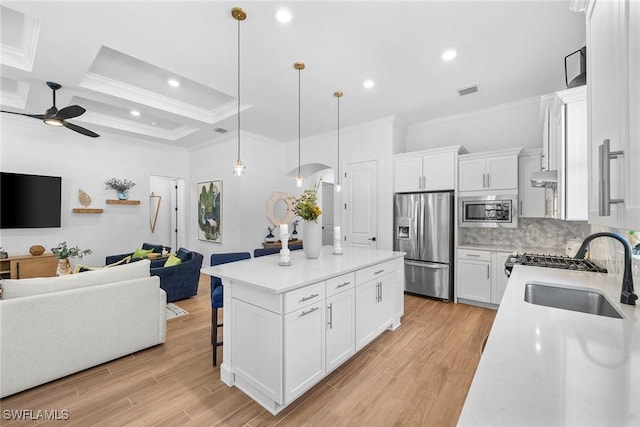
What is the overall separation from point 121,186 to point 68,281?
400 cm

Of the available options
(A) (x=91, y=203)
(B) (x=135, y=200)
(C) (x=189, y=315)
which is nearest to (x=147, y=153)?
(B) (x=135, y=200)

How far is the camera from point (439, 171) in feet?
13.6

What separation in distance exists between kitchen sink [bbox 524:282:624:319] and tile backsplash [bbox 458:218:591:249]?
2.45 metres

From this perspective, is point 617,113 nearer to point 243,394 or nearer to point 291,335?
point 291,335

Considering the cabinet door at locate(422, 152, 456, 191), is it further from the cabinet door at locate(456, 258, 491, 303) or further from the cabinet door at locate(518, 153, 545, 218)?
the cabinet door at locate(456, 258, 491, 303)

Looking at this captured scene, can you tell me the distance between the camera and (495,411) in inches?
25.7

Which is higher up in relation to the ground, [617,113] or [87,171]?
[87,171]

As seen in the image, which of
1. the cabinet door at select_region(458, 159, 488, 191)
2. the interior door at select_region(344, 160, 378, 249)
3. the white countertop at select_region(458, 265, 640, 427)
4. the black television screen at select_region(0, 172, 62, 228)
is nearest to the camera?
the white countertop at select_region(458, 265, 640, 427)

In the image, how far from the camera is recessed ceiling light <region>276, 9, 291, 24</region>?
2.15m

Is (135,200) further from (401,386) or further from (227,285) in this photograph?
(401,386)

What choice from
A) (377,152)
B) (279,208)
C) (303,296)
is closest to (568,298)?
(303,296)

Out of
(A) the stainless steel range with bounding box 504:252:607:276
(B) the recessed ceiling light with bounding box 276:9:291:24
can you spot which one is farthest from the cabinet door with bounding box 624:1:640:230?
(B) the recessed ceiling light with bounding box 276:9:291:24

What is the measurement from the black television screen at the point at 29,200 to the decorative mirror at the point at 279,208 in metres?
3.76

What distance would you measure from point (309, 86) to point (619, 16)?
3.01m
